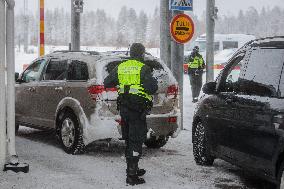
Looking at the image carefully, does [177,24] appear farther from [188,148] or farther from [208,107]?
[208,107]

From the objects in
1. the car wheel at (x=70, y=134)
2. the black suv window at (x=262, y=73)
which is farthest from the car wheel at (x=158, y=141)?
the black suv window at (x=262, y=73)

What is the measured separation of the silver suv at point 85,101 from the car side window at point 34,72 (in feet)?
0.09

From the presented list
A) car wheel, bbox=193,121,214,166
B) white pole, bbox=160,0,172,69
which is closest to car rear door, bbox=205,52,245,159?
car wheel, bbox=193,121,214,166

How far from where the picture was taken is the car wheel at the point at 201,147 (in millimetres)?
8688

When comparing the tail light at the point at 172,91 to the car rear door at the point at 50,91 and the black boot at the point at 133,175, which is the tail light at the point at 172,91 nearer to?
the car rear door at the point at 50,91

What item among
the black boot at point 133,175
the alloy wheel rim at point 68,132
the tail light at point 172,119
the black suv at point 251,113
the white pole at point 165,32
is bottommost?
the black boot at point 133,175

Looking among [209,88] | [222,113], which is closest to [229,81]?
[209,88]

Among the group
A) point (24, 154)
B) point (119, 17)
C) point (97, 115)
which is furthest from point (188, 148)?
point (119, 17)

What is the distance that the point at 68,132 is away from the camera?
32.0 ft

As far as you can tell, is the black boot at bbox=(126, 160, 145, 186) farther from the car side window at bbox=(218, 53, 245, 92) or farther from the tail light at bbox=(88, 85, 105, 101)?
the tail light at bbox=(88, 85, 105, 101)

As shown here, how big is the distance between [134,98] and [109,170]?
4.48 feet

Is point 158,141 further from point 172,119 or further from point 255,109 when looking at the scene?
point 255,109

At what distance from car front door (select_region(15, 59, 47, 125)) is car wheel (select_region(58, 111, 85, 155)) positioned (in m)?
1.09

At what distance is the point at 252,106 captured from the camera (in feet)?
22.8
